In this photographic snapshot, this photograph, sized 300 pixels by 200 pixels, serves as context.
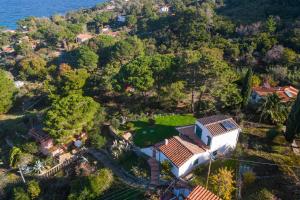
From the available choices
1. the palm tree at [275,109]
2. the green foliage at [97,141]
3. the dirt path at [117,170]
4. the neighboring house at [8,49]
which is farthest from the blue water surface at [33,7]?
the palm tree at [275,109]

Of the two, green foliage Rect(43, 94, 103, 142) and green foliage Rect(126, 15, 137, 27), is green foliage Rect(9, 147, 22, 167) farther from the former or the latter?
green foliage Rect(126, 15, 137, 27)

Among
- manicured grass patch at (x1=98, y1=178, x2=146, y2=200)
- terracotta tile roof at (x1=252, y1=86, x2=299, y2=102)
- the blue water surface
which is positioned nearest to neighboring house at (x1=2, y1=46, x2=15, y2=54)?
the blue water surface

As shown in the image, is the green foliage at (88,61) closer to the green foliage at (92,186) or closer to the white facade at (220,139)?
the green foliage at (92,186)

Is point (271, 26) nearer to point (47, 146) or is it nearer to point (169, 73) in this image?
point (169, 73)

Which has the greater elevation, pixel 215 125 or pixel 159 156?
pixel 215 125

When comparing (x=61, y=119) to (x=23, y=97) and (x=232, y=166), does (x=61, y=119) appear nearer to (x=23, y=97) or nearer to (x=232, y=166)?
(x=232, y=166)

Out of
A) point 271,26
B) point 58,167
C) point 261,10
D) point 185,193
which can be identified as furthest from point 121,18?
point 185,193
